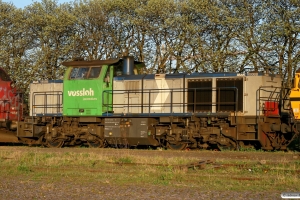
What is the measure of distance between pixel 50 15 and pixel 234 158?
23774mm

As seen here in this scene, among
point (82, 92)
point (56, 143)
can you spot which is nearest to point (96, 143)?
point (56, 143)

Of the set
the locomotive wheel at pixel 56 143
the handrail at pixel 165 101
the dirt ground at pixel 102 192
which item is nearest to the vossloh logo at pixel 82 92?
the handrail at pixel 165 101

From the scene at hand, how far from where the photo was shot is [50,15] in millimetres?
34656

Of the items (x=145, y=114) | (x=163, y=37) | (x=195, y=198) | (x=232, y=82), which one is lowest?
(x=195, y=198)

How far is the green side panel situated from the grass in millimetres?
4659

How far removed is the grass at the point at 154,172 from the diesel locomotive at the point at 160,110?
13.1 ft

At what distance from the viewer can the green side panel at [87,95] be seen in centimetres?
1906

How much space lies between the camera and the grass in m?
9.67

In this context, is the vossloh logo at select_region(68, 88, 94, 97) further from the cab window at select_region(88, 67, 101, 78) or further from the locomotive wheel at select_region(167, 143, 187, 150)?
the locomotive wheel at select_region(167, 143, 187, 150)

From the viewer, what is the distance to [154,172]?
11.3 meters

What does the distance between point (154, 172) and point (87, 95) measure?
8.59 metres

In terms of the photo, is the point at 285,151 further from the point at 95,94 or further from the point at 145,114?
the point at 95,94

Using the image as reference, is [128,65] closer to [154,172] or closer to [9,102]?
[9,102]

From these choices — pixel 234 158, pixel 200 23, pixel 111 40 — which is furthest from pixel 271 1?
pixel 234 158
